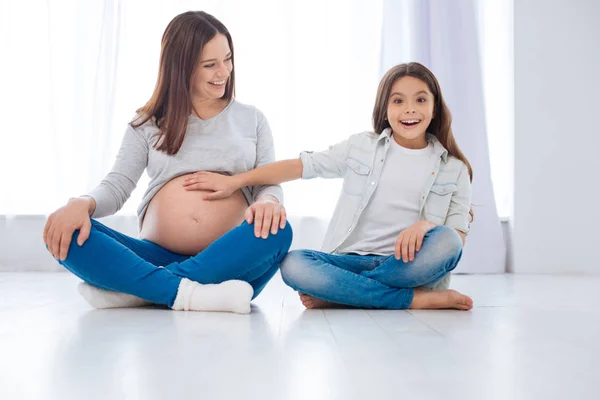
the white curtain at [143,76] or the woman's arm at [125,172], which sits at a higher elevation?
the white curtain at [143,76]

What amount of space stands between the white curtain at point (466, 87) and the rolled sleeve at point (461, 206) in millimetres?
1261

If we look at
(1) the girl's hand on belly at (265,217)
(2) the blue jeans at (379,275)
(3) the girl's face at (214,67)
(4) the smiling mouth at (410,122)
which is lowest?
(2) the blue jeans at (379,275)

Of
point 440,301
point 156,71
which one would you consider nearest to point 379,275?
point 440,301

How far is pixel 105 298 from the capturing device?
1.72 m

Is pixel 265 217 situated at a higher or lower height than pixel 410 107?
lower

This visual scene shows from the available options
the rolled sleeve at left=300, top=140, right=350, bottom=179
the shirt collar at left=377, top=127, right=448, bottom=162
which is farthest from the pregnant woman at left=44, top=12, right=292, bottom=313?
the shirt collar at left=377, top=127, right=448, bottom=162

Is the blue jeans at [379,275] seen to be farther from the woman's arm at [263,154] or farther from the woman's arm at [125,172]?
the woman's arm at [125,172]

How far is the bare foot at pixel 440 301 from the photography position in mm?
1745

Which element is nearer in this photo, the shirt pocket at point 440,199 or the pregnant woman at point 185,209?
the pregnant woman at point 185,209

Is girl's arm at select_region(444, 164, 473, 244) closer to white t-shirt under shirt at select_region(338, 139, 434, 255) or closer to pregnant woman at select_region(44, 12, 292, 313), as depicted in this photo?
white t-shirt under shirt at select_region(338, 139, 434, 255)

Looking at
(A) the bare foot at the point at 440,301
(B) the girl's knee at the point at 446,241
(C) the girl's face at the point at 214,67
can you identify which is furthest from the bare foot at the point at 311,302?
(C) the girl's face at the point at 214,67

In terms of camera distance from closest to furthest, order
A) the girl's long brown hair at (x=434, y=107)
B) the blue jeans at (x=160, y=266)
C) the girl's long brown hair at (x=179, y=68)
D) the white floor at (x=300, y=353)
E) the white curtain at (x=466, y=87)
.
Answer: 1. the white floor at (x=300, y=353)
2. the blue jeans at (x=160, y=266)
3. the girl's long brown hair at (x=179, y=68)
4. the girl's long brown hair at (x=434, y=107)
5. the white curtain at (x=466, y=87)

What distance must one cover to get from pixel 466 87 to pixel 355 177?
1435 millimetres

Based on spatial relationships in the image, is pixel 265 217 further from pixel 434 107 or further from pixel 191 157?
pixel 434 107
